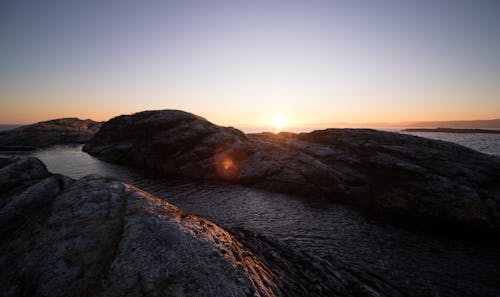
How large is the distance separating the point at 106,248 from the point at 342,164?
3721cm

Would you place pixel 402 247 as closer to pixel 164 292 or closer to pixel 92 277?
pixel 164 292

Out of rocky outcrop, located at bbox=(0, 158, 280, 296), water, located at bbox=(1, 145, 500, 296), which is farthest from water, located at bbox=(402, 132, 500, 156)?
rocky outcrop, located at bbox=(0, 158, 280, 296)

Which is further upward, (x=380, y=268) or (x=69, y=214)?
(x=69, y=214)

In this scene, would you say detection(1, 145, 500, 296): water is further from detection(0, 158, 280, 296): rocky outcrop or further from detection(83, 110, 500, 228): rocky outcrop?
detection(0, 158, 280, 296): rocky outcrop

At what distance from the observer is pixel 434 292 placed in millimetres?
14047

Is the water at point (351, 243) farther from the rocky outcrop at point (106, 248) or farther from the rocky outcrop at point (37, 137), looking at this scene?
the rocky outcrop at point (37, 137)

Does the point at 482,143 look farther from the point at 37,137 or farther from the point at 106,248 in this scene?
the point at 37,137

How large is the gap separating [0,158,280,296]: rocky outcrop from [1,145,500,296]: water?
5341mm

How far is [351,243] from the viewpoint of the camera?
1980 centimetres

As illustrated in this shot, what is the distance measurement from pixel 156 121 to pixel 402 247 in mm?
56071

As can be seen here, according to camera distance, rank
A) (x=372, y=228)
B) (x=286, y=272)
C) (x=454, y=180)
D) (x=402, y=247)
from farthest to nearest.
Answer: (x=454, y=180)
(x=372, y=228)
(x=402, y=247)
(x=286, y=272)

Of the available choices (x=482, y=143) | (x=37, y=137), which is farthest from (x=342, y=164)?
(x=37, y=137)

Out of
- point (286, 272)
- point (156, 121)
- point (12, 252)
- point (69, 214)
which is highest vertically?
point (156, 121)

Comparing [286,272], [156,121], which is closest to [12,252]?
[286,272]
